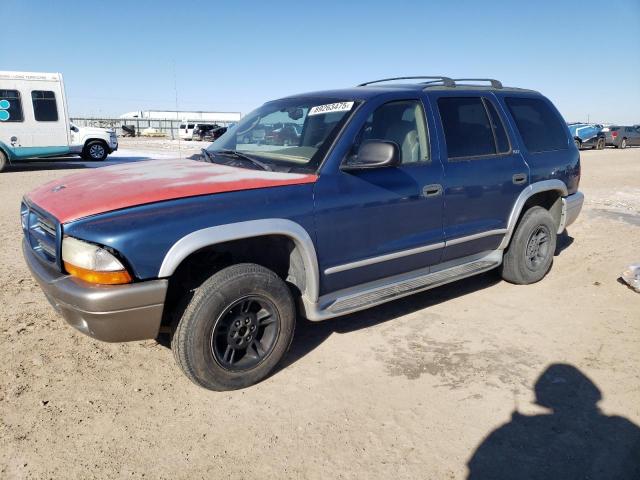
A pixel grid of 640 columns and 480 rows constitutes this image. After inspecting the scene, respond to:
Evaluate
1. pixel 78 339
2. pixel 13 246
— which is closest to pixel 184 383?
pixel 78 339

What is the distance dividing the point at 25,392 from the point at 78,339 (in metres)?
0.69

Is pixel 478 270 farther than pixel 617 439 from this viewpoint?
Yes

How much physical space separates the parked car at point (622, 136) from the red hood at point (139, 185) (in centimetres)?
3167

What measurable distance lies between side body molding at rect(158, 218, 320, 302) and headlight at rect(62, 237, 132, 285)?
0.21 metres

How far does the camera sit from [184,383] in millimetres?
3152

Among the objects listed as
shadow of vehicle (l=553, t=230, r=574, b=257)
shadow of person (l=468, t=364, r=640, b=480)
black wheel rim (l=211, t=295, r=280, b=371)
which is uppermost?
black wheel rim (l=211, t=295, r=280, b=371)

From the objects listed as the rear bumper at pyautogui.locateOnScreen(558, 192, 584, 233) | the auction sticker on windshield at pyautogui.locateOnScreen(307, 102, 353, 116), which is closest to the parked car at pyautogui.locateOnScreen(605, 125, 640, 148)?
the rear bumper at pyautogui.locateOnScreen(558, 192, 584, 233)

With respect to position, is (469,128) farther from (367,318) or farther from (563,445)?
(563,445)

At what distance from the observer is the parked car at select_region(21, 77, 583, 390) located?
262cm

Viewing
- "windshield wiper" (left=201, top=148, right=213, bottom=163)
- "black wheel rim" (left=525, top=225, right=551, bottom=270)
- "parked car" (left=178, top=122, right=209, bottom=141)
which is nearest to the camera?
"windshield wiper" (left=201, top=148, right=213, bottom=163)

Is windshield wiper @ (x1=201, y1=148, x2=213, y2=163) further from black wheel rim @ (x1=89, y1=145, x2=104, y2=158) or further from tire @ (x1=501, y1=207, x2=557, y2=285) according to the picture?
black wheel rim @ (x1=89, y1=145, x2=104, y2=158)

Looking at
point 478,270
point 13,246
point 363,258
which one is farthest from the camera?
point 13,246

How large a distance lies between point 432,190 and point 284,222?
134 cm

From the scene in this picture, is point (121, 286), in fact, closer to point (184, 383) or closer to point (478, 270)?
point (184, 383)
